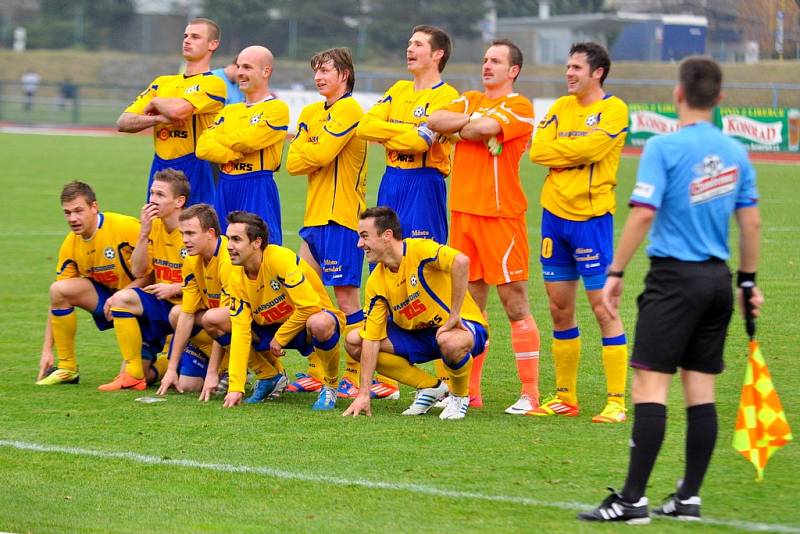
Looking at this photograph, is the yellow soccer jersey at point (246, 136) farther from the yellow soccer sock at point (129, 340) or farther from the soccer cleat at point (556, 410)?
the soccer cleat at point (556, 410)

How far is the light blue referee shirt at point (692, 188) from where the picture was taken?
5.14 m

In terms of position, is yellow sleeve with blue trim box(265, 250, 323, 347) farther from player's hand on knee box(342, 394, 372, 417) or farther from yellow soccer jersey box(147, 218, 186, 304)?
yellow soccer jersey box(147, 218, 186, 304)

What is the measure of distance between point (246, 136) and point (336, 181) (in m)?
0.68

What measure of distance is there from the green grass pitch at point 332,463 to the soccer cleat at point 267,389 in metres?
0.09

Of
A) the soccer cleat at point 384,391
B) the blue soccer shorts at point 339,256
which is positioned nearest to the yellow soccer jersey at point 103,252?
the blue soccer shorts at point 339,256

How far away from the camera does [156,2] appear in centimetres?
5916

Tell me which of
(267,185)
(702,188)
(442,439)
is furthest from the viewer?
(267,185)

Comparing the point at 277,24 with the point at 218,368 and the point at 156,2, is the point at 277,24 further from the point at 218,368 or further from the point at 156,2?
the point at 218,368

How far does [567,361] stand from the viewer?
25.1 ft

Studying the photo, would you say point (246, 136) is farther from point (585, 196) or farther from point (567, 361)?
point (567, 361)

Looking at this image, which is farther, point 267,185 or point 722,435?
point 267,185

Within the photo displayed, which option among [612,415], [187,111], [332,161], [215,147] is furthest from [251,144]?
[612,415]

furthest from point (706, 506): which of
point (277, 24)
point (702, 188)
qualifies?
point (277, 24)

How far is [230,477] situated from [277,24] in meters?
52.1
